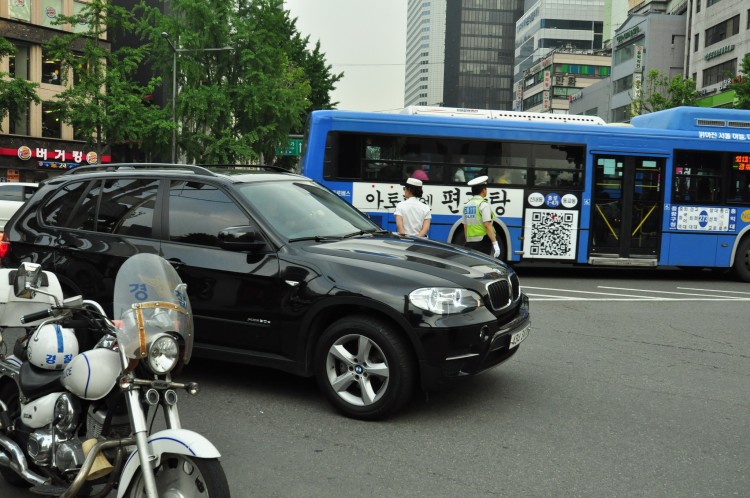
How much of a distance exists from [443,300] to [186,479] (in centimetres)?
233

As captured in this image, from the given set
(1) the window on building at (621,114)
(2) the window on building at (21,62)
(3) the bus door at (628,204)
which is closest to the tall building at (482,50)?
(1) the window on building at (621,114)

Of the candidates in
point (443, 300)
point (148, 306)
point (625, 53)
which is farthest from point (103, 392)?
point (625, 53)

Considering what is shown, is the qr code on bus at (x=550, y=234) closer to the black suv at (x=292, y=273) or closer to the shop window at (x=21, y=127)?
the black suv at (x=292, y=273)

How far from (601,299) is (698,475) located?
7.34 m

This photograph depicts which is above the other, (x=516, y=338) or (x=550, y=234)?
(x=550, y=234)

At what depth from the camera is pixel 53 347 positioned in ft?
11.0

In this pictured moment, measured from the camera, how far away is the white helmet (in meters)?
3.37

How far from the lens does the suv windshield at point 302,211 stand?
5621 mm

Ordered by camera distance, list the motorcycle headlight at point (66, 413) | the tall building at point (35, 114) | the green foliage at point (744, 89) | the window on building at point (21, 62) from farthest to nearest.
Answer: the window on building at point (21, 62), the tall building at point (35, 114), the green foliage at point (744, 89), the motorcycle headlight at point (66, 413)

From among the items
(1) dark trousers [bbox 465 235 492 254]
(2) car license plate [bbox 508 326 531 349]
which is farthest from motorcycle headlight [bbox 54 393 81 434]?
(1) dark trousers [bbox 465 235 492 254]

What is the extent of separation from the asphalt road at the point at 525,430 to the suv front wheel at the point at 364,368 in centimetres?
13

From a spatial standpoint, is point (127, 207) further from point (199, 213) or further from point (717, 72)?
point (717, 72)

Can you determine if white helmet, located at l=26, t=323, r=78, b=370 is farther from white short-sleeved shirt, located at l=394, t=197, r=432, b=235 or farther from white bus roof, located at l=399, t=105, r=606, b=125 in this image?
white bus roof, located at l=399, t=105, r=606, b=125

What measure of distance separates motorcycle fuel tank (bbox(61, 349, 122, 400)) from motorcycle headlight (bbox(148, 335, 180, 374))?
366mm
